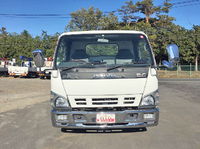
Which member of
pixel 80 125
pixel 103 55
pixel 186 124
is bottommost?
pixel 186 124

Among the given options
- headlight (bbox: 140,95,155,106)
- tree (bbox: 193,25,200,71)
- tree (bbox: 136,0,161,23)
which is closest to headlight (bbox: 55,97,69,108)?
headlight (bbox: 140,95,155,106)

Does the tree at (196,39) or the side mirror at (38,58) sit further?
the tree at (196,39)

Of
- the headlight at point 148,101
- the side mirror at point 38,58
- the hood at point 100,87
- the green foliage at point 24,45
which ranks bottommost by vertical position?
the headlight at point 148,101

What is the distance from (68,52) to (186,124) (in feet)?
12.0

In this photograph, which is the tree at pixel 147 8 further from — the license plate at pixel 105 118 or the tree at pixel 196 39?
the license plate at pixel 105 118

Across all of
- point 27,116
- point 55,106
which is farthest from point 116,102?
point 27,116

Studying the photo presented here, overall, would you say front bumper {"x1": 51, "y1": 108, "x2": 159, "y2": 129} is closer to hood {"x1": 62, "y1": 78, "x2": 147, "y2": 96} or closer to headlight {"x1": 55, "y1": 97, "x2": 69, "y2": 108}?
headlight {"x1": 55, "y1": 97, "x2": 69, "y2": 108}

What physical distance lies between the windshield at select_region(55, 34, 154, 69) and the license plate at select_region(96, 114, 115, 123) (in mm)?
1251

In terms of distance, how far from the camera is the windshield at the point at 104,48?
457 centimetres

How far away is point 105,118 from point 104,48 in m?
1.89

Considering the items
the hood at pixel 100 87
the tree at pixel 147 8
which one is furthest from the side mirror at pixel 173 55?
the tree at pixel 147 8

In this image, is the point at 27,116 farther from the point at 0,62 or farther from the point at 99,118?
the point at 0,62

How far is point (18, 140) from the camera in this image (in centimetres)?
441

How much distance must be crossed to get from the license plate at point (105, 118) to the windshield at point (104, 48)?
49.3 inches
